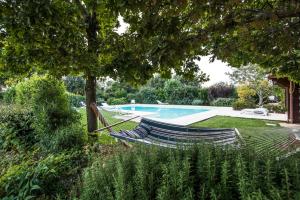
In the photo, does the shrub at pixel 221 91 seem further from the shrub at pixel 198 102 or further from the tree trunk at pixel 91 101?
the tree trunk at pixel 91 101

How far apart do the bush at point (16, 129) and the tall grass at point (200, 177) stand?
5.27 meters

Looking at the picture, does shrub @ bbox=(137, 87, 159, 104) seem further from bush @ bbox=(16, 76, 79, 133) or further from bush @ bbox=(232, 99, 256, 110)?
bush @ bbox=(16, 76, 79, 133)

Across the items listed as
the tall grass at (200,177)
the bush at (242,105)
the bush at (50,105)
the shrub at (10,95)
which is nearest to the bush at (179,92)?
the bush at (242,105)

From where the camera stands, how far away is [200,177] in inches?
81.7

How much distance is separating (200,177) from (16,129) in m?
7.21

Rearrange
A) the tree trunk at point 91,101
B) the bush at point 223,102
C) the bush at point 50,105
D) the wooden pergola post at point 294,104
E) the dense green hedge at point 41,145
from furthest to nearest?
the bush at point 223,102 < the wooden pergola post at point 294,104 < the tree trunk at point 91,101 < the bush at point 50,105 < the dense green hedge at point 41,145

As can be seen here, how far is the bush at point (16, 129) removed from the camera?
672 cm

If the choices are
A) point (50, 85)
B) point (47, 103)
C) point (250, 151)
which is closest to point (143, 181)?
point (250, 151)

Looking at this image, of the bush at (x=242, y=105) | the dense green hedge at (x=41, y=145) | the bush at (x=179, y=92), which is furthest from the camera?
the bush at (x=179, y=92)

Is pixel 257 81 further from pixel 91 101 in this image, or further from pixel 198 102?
pixel 91 101

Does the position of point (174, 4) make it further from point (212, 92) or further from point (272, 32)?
point (212, 92)

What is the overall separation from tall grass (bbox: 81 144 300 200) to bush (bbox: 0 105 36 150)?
17.3ft

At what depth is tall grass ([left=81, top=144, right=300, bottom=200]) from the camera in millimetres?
1737

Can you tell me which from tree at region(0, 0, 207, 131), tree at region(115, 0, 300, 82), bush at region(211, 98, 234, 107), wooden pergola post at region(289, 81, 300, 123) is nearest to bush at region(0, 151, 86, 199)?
tree at region(0, 0, 207, 131)
